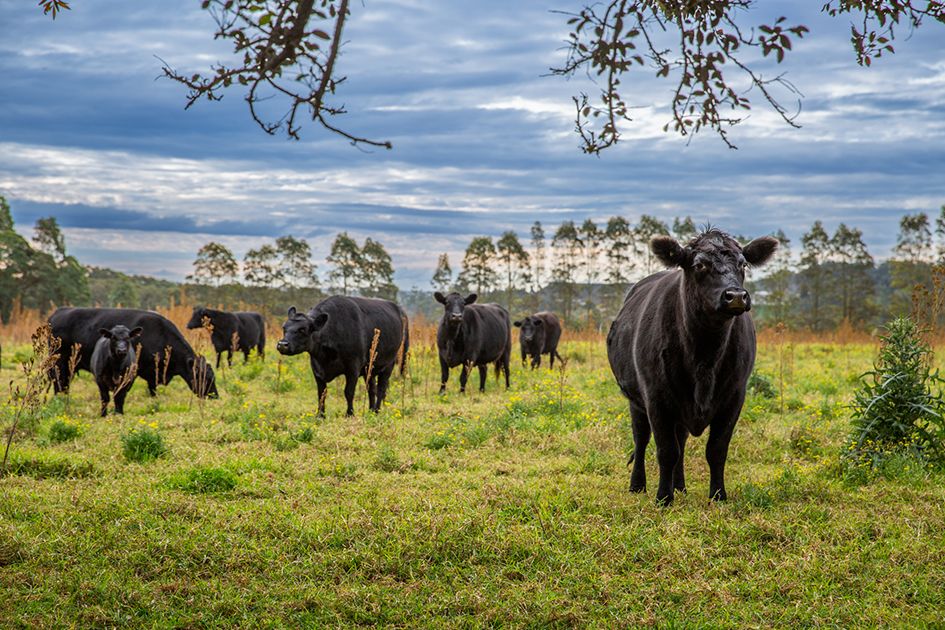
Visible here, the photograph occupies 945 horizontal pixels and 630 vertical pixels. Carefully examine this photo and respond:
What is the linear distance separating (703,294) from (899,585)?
7.35ft

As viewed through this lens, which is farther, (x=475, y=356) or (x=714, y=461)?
(x=475, y=356)

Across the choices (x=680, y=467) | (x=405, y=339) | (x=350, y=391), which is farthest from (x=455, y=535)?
(x=405, y=339)

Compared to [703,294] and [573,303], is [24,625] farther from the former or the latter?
[573,303]

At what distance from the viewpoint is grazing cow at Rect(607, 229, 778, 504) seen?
538cm

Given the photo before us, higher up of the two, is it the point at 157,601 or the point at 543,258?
the point at 543,258

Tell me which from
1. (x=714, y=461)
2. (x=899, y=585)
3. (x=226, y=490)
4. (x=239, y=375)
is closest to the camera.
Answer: (x=899, y=585)

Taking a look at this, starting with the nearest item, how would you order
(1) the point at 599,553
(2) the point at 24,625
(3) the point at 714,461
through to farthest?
(2) the point at 24,625
(1) the point at 599,553
(3) the point at 714,461

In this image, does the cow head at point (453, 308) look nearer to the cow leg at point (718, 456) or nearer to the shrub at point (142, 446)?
the shrub at point (142, 446)

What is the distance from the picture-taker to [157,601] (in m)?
4.33

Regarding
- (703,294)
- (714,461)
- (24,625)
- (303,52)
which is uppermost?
(303,52)

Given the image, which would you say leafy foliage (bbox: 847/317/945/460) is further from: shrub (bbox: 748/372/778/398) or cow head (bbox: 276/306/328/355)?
cow head (bbox: 276/306/328/355)

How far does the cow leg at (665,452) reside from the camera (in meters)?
5.92

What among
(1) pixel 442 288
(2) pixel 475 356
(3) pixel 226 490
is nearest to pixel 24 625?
(3) pixel 226 490

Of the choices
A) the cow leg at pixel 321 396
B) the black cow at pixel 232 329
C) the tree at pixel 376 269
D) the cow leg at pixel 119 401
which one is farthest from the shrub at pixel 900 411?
the tree at pixel 376 269
